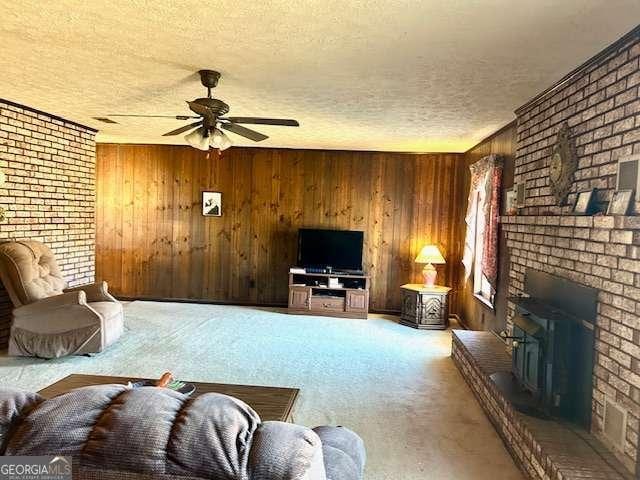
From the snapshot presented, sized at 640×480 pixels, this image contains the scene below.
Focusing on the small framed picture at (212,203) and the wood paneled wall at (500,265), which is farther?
the small framed picture at (212,203)

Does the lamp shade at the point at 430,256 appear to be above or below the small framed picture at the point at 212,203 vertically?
below

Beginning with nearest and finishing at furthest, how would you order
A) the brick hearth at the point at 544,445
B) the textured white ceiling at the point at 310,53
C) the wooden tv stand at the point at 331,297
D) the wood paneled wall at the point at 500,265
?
the brick hearth at the point at 544,445 < the textured white ceiling at the point at 310,53 < the wood paneled wall at the point at 500,265 < the wooden tv stand at the point at 331,297

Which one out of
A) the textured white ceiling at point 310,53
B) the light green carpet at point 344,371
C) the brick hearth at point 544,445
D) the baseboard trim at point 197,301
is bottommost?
the light green carpet at point 344,371

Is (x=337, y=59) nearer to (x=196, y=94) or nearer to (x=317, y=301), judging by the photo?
(x=196, y=94)

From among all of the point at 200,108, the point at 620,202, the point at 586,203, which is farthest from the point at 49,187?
the point at 620,202

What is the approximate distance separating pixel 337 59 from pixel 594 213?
5.83 ft

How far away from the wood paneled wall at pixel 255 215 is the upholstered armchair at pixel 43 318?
108 inches

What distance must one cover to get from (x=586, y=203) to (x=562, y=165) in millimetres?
475

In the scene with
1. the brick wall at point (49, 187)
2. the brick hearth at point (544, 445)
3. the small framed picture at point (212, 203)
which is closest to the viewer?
the brick hearth at point (544, 445)

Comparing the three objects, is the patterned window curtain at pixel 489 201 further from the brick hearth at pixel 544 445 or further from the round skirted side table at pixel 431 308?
the brick hearth at pixel 544 445

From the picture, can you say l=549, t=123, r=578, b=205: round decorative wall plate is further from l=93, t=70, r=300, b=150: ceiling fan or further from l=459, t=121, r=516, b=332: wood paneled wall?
l=93, t=70, r=300, b=150: ceiling fan

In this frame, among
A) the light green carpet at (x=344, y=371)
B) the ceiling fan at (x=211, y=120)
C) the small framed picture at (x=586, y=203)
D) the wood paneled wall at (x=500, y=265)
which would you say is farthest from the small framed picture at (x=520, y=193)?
the ceiling fan at (x=211, y=120)

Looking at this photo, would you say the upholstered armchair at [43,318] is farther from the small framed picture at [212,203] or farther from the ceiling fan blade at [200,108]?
the small framed picture at [212,203]

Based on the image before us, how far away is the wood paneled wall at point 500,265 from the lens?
433cm
